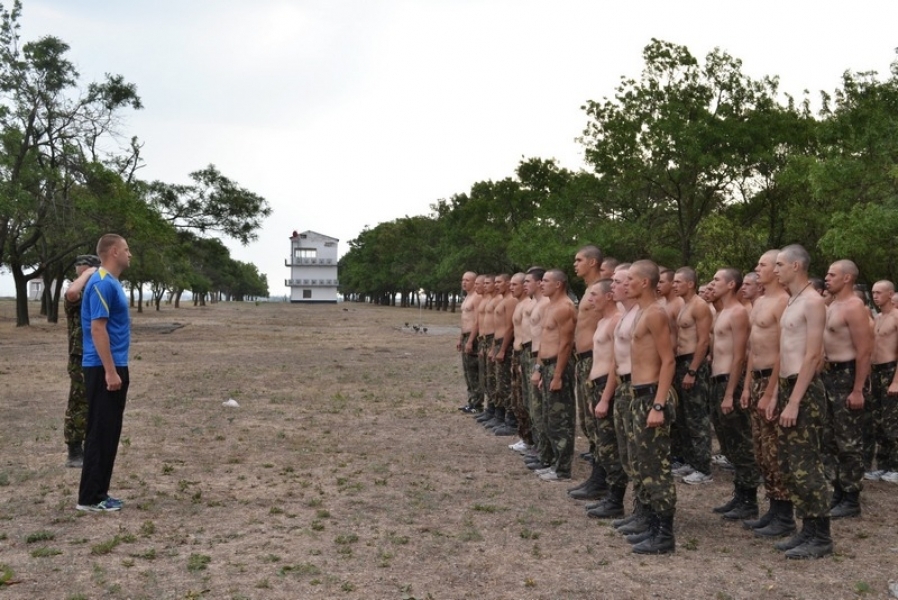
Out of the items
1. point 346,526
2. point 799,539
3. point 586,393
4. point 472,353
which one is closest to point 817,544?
point 799,539

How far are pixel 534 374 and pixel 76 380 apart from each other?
14.9 feet

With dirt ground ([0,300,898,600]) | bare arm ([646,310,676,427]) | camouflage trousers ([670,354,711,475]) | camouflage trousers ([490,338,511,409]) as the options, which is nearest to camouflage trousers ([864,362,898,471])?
dirt ground ([0,300,898,600])

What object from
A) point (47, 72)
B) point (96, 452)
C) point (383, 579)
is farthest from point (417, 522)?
point (47, 72)

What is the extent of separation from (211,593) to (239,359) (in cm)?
1770

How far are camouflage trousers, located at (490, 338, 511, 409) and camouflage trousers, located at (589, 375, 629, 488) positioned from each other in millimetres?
3979

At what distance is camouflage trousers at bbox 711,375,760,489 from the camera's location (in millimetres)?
6910

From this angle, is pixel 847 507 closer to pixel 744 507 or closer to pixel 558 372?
pixel 744 507

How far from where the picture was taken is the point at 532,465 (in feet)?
28.7

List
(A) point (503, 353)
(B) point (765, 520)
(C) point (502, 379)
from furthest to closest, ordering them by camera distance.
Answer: (C) point (502, 379), (A) point (503, 353), (B) point (765, 520)

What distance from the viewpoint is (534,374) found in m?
8.23

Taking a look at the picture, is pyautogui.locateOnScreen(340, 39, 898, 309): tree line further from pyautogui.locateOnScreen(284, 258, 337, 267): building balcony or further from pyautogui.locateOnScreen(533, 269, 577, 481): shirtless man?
pyautogui.locateOnScreen(284, 258, 337, 267): building balcony

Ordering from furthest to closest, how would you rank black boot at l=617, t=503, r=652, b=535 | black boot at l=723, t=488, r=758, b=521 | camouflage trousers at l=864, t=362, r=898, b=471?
camouflage trousers at l=864, t=362, r=898, b=471 → black boot at l=723, t=488, r=758, b=521 → black boot at l=617, t=503, r=652, b=535

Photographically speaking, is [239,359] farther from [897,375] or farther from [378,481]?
[897,375]

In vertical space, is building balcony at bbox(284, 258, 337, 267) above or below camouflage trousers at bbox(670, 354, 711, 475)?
above
